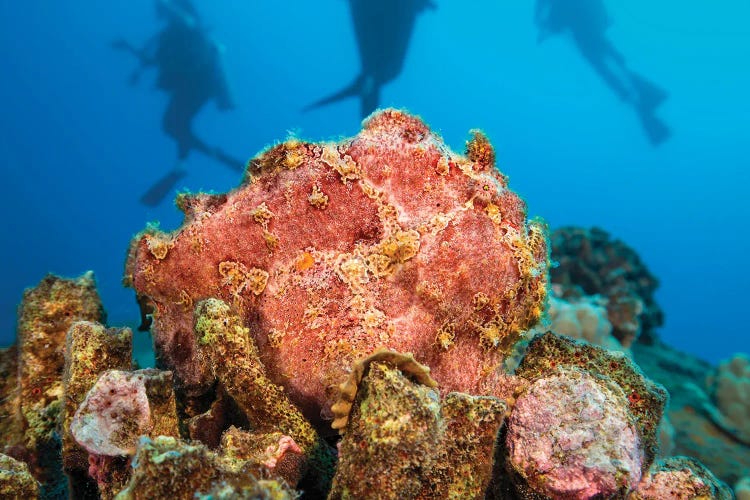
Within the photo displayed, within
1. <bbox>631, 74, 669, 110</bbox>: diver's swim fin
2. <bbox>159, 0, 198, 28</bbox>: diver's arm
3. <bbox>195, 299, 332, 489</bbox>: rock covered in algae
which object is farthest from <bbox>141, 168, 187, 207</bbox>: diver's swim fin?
<bbox>631, 74, 669, 110</bbox>: diver's swim fin

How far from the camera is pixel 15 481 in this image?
2.01 meters

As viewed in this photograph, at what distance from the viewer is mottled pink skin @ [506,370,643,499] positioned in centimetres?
188

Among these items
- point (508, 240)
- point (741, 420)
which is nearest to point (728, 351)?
point (741, 420)

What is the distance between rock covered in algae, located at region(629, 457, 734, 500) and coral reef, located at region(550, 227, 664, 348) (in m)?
7.85

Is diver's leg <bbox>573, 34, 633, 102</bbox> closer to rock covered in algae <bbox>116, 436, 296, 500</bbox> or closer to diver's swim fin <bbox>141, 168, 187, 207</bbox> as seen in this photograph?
diver's swim fin <bbox>141, 168, 187, 207</bbox>

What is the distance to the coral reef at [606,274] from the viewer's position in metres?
9.94

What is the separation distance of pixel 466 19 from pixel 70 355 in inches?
5606

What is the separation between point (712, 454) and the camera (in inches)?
258

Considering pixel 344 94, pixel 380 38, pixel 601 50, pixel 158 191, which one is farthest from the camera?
pixel 601 50

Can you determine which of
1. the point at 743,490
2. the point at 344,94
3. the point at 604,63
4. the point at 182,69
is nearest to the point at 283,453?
the point at 743,490

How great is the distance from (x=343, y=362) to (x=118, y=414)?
1.10 meters

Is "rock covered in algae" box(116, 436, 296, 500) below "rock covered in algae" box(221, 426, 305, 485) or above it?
below

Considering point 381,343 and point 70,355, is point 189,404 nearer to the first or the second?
point 70,355

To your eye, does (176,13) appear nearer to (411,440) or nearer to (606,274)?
(606,274)
